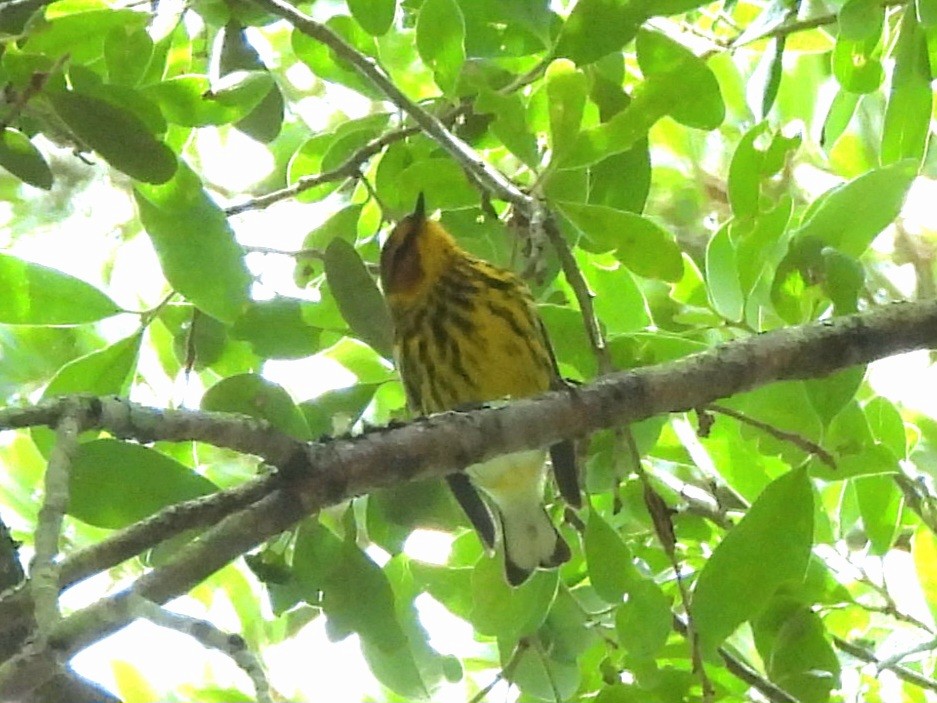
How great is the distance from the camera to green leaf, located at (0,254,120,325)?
121cm

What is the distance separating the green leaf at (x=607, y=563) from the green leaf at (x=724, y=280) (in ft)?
0.92

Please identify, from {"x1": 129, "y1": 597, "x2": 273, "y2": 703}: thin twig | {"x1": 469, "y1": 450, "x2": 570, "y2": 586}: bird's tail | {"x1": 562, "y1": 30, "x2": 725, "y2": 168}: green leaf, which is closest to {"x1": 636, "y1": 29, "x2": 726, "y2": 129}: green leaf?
{"x1": 562, "y1": 30, "x2": 725, "y2": 168}: green leaf

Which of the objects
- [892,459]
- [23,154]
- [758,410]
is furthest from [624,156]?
[23,154]

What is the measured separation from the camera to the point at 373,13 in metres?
1.19

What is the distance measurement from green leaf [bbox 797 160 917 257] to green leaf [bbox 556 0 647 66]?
10.5 inches

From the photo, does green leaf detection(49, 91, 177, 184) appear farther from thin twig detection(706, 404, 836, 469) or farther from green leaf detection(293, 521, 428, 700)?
thin twig detection(706, 404, 836, 469)

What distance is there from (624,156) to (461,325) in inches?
24.2

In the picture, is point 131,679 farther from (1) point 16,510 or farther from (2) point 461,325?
(2) point 461,325

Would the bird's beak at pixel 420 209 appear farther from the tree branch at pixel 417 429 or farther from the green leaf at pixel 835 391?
the green leaf at pixel 835 391

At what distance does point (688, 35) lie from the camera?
1.57 meters

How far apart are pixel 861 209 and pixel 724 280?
16 cm

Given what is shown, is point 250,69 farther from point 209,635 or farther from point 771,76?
point 209,635

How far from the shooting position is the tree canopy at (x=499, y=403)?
108 cm

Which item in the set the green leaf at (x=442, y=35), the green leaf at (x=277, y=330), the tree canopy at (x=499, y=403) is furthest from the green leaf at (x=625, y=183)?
the green leaf at (x=277, y=330)
